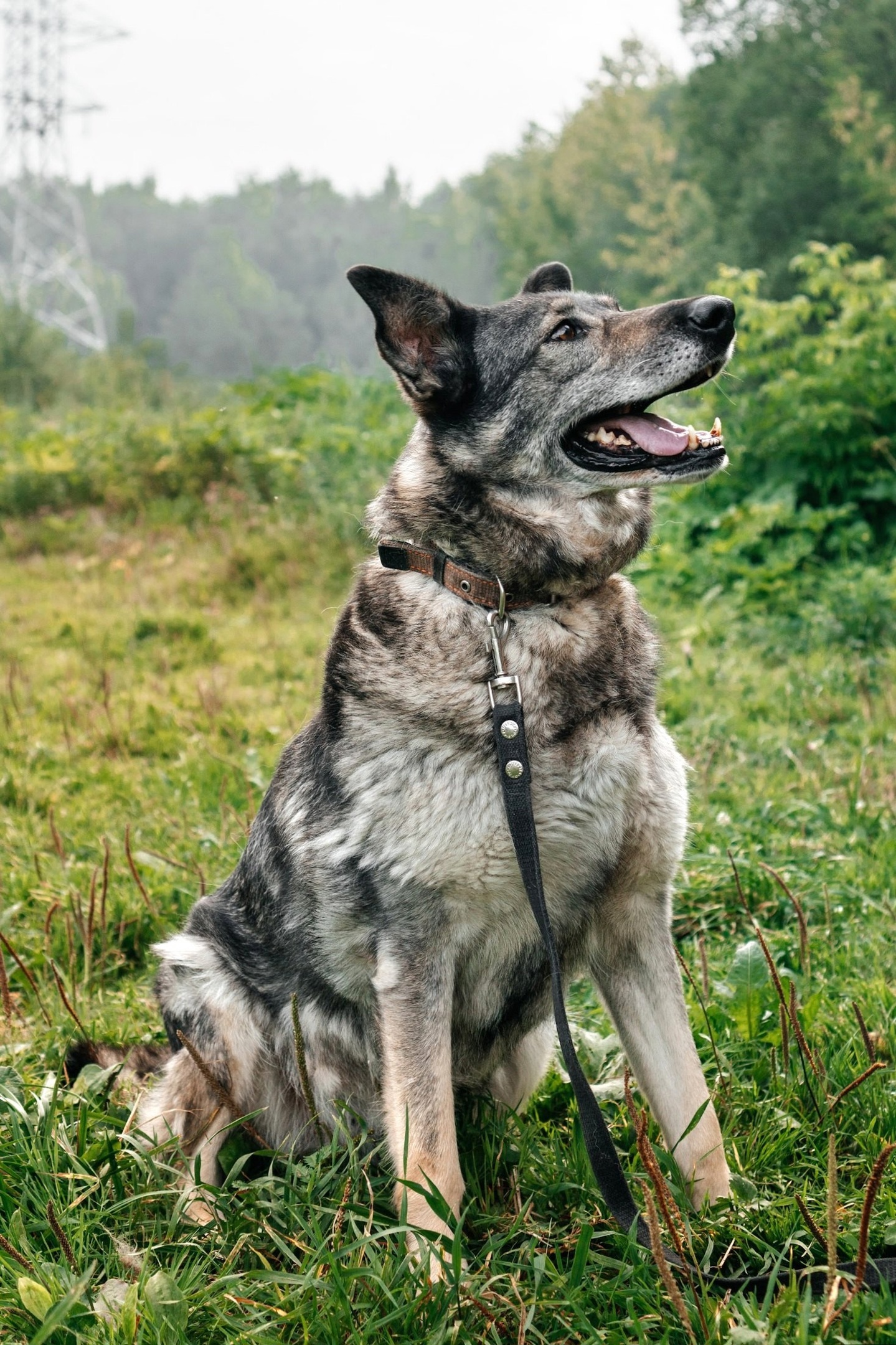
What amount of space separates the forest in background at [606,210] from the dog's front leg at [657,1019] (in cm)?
219

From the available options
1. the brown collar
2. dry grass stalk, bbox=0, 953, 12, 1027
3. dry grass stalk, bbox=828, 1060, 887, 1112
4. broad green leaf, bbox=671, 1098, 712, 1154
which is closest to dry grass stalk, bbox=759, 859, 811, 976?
dry grass stalk, bbox=828, 1060, 887, 1112

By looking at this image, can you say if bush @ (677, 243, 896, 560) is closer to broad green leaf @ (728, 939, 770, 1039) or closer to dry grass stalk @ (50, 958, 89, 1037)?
broad green leaf @ (728, 939, 770, 1039)

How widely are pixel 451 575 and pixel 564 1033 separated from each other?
0.98 metres

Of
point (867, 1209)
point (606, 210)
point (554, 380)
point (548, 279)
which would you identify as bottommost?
point (867, 1209)

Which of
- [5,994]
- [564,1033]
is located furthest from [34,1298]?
[564,1033]

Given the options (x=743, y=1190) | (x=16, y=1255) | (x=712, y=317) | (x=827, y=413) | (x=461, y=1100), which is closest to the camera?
(x=16, y=1255)

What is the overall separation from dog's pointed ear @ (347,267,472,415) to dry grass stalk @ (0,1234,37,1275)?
6.06ft

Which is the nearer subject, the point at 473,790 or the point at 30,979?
the point at 473,790

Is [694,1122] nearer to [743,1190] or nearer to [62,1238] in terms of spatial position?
[743,1190]

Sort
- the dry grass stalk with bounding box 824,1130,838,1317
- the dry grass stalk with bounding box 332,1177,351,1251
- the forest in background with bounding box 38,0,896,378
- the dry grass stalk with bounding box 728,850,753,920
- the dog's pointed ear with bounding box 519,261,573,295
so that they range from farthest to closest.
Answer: the forest in background with bounding box 38,0,896,378
the dog's pointed ear with bounding box 519,261,573,295
the dry grass stalk with bounding box 728,850,753,920
the dry grass stalk with bounding box 332,1177,351,1251
the dry grass stalk with bounding box 824,1130,838,1317

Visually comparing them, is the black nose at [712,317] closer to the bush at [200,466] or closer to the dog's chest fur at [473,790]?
the dog's chest fur at [473,790]

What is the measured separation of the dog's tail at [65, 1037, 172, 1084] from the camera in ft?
8.45

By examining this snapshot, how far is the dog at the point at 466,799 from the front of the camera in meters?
2.12

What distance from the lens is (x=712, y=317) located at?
237cm
